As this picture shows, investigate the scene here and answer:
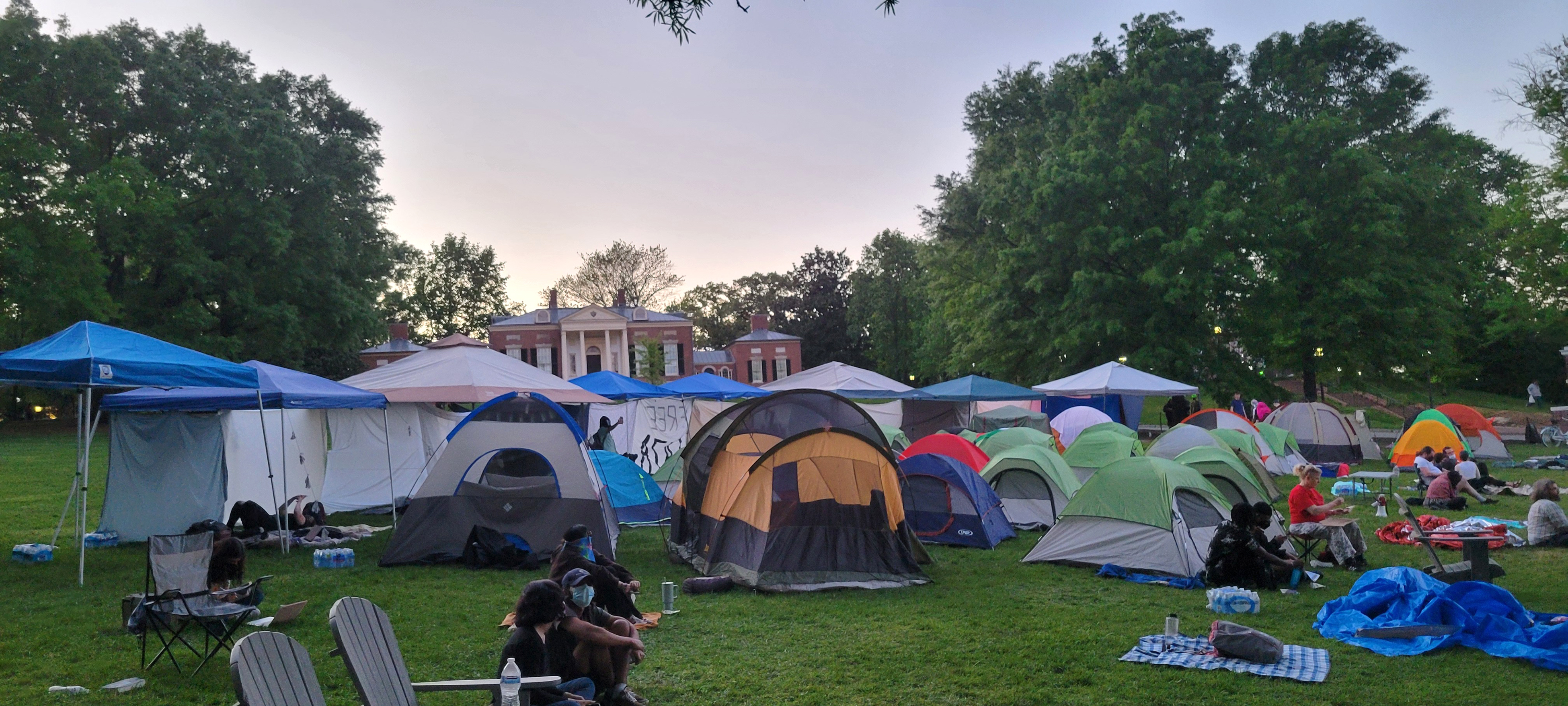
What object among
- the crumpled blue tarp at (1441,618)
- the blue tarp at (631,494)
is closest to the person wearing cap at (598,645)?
the crumpled blue tarp at (1441,618)

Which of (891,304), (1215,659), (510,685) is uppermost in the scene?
(891,304)

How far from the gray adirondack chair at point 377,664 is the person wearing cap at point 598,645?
46 centimetres

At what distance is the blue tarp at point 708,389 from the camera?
812 inches

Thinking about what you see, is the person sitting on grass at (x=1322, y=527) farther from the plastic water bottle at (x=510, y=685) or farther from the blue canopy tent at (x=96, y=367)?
the blue canopy tent at (x=96, y=367)

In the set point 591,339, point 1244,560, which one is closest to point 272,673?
point 1244,560

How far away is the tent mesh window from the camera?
9688mm

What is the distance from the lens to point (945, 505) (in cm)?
1176

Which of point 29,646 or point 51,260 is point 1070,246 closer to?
point 29,646

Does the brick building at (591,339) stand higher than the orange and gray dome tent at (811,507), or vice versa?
the brick building at (591,339)

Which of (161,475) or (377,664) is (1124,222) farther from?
(377,664)

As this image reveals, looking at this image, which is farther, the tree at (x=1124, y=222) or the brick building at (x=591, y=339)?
the brick building at (x=591, y=339)

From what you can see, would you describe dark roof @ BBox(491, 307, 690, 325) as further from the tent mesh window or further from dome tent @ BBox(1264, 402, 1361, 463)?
the tent mesh window

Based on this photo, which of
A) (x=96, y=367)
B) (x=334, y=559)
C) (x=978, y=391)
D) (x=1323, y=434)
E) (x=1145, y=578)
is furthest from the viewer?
(x=978, y=391)

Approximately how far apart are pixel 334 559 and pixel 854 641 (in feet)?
20.2
